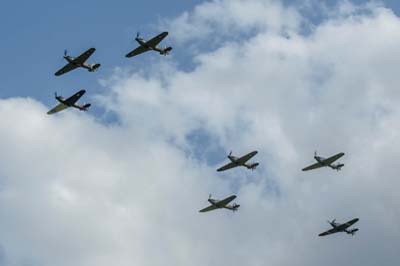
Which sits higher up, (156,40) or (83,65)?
(156,40)

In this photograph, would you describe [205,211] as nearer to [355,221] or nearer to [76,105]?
[355,221]

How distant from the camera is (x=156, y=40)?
13950cm

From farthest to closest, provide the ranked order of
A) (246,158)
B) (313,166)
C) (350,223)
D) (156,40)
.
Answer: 1. (313,166)
2. (350,223)
3. (246,158)
4. (156,40)

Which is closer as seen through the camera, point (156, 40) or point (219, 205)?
point (156, 40)

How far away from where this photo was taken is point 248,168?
160375 mm

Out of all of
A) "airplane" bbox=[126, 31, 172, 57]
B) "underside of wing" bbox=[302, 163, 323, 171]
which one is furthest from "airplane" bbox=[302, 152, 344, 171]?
"airplane" bbox=[126, 31, 172, 57]

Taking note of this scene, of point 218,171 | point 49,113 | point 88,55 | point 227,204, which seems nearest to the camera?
point 88,55

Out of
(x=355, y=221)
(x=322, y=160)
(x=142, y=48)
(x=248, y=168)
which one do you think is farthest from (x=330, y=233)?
(x=142, y=48)

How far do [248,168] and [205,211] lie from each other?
61.5ft

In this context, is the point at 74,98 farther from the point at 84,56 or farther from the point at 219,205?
the point at 219,205

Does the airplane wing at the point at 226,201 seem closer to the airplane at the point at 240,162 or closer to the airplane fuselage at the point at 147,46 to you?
the airplane at the point at 240,162

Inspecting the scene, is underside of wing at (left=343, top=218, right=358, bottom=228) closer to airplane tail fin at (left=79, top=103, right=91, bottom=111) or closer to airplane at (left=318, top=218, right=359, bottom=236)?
airplane at (left=318, top=218, right=359, bottom=236)

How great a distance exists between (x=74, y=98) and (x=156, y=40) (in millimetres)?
18547

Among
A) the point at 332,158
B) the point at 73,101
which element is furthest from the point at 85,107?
the point at 332,158
